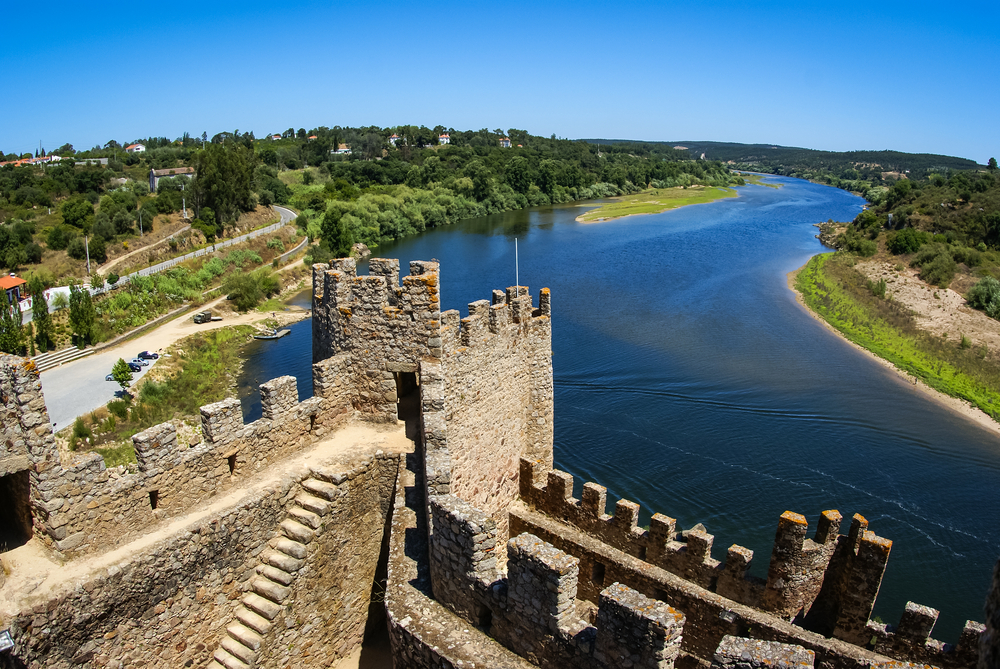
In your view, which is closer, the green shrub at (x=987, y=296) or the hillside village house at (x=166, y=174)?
the green shrub at (x=987, y=296)

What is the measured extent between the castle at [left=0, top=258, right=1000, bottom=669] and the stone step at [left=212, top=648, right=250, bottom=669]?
0.13 feet

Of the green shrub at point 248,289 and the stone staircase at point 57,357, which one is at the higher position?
the green shrub at point 248,289

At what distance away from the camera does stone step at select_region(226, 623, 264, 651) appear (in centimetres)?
842

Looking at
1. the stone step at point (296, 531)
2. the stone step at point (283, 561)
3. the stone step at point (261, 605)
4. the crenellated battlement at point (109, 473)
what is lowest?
the stone step at point (261, 605)

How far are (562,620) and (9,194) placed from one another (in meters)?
81.4

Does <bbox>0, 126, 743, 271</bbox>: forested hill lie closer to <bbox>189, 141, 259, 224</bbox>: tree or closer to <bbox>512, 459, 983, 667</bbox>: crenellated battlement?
<bbox>189, 141, 259, 224</bbox>: tree

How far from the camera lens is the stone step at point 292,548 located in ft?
29.0

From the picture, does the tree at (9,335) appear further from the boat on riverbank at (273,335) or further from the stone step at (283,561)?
the stone step at (283,561)

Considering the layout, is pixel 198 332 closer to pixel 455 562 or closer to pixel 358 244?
pixel 358 244

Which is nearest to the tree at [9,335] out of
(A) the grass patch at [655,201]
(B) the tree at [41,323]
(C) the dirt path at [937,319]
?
(B) the tree at [41,323]

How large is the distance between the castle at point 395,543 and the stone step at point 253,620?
0.03 meters

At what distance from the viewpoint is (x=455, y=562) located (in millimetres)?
7359

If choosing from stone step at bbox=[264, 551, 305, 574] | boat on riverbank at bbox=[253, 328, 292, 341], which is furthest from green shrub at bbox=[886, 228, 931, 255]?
stone step at bbox=[264, 551, 305, 574]

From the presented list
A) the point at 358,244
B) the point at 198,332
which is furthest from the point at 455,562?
the point at 358,244
